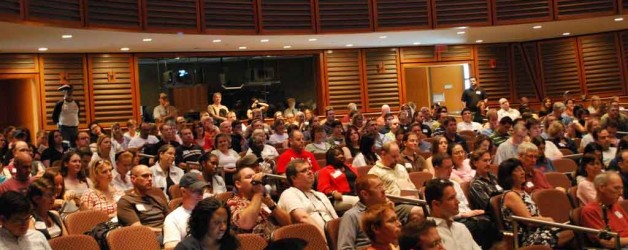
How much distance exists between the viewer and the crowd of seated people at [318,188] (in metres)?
4.40

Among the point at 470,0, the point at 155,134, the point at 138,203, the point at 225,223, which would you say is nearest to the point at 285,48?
the point at 470,0

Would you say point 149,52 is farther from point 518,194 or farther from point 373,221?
point 373,221

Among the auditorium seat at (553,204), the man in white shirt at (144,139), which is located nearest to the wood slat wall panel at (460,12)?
the man in white shirt at (144,139)

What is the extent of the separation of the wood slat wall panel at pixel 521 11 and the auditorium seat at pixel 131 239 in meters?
9.89

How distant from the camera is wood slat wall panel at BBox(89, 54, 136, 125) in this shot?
14.0 meters

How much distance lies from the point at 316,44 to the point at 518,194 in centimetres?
966

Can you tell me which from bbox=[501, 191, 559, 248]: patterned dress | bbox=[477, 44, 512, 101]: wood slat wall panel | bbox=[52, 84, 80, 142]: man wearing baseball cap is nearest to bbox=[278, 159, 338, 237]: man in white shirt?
bbox=[501, 191, 559, 248]: patterned dress

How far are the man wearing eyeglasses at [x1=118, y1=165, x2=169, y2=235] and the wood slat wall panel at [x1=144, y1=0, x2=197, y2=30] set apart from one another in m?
6.15

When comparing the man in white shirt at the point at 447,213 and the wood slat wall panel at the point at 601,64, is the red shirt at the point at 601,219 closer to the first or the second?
the man in white shirt at the point at 447,213

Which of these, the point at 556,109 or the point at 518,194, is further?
the point at 556,109

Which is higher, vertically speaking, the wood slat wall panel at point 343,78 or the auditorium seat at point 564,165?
the wood slat wall panel at point 343,78

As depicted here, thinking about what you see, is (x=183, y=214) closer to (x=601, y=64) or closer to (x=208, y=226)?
(x=208, y=226)

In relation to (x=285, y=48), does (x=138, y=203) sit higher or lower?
lower

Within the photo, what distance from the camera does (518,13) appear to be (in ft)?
45.0
